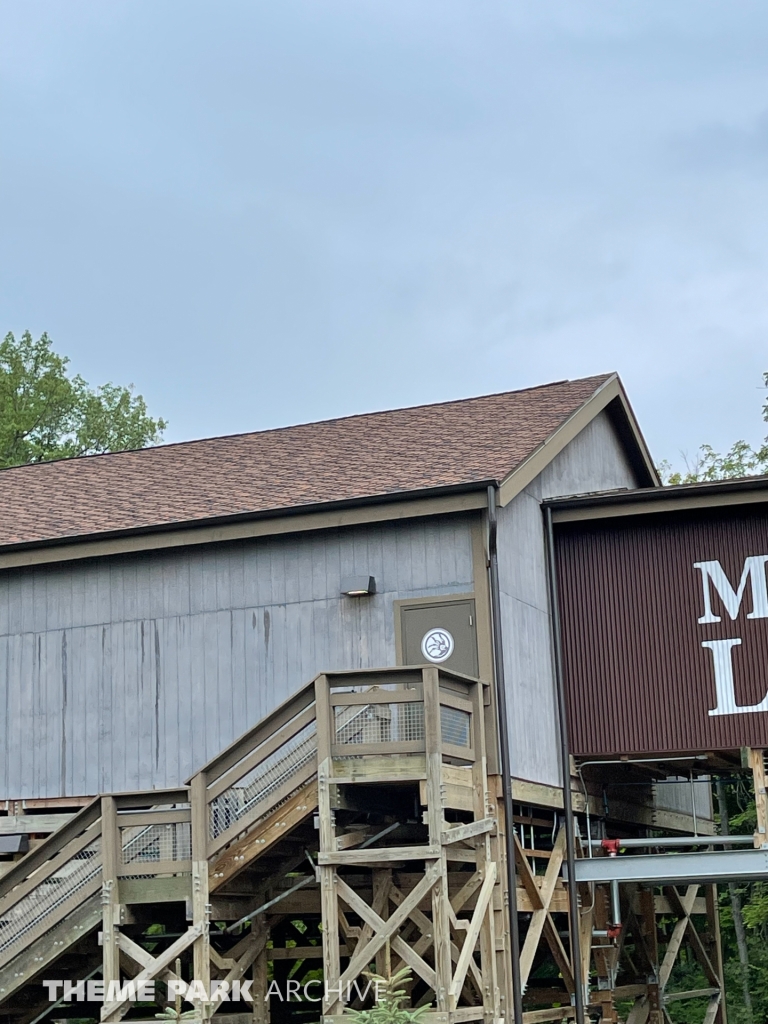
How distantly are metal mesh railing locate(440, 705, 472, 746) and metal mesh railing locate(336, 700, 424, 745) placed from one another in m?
0.32

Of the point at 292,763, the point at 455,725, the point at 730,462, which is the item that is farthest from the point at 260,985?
the point at 730,462

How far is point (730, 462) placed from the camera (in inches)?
1719

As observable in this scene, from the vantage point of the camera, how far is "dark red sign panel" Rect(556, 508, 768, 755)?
57.4ft

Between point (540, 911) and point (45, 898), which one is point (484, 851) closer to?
point (540, 911)

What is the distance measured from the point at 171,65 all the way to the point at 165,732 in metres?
35.6

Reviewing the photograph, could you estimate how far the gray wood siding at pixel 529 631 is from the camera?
16859 mm

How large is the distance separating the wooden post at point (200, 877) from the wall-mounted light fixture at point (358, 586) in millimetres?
3398

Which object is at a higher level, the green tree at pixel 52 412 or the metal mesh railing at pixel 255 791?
the green tree at pixel 52 412

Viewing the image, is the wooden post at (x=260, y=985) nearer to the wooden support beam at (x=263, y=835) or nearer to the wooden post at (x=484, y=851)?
the wooden support beam at (x=263, y=835)

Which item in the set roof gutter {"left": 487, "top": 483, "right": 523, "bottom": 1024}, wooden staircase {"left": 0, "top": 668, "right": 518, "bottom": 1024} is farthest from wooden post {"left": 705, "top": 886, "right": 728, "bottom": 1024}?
wooden staircase {"left": 0, "top": 668, "right": 518, "bottom": 1024}

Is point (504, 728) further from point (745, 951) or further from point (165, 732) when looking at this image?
point (745, 951)

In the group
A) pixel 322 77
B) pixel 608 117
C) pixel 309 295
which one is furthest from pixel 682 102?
pixel 608 117

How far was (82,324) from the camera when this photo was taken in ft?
224

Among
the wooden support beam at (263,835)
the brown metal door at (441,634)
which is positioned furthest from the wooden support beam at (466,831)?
the brown metal door at (441,634)
